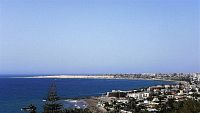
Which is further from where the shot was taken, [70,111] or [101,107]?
[101,107]

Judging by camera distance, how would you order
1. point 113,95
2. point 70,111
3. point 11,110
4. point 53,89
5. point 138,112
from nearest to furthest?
point 53,89
point 70,111
point 138,112
point 11,110
point 113,95

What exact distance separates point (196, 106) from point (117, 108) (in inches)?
725

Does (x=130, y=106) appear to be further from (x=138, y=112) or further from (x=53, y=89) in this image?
(x=53, y=89)

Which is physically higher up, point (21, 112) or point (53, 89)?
point (53, 89)

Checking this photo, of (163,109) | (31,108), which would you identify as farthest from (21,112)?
(31,108)

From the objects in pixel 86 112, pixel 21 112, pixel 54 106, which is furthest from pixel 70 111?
pixel 54 106

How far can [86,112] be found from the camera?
4622 centimetres

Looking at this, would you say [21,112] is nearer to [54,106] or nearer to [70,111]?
[70,111]

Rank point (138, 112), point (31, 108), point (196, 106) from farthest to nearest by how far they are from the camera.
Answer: point (138, 112)
point (196, 106)
point (31, 108)

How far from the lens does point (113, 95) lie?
79938mm

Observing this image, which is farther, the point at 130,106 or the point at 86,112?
the point at 130,106

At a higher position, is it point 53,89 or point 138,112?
point 53,89

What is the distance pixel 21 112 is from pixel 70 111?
13.7m

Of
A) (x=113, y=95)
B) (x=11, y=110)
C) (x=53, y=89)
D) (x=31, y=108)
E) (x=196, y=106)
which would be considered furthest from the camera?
(x=113, y=95)
